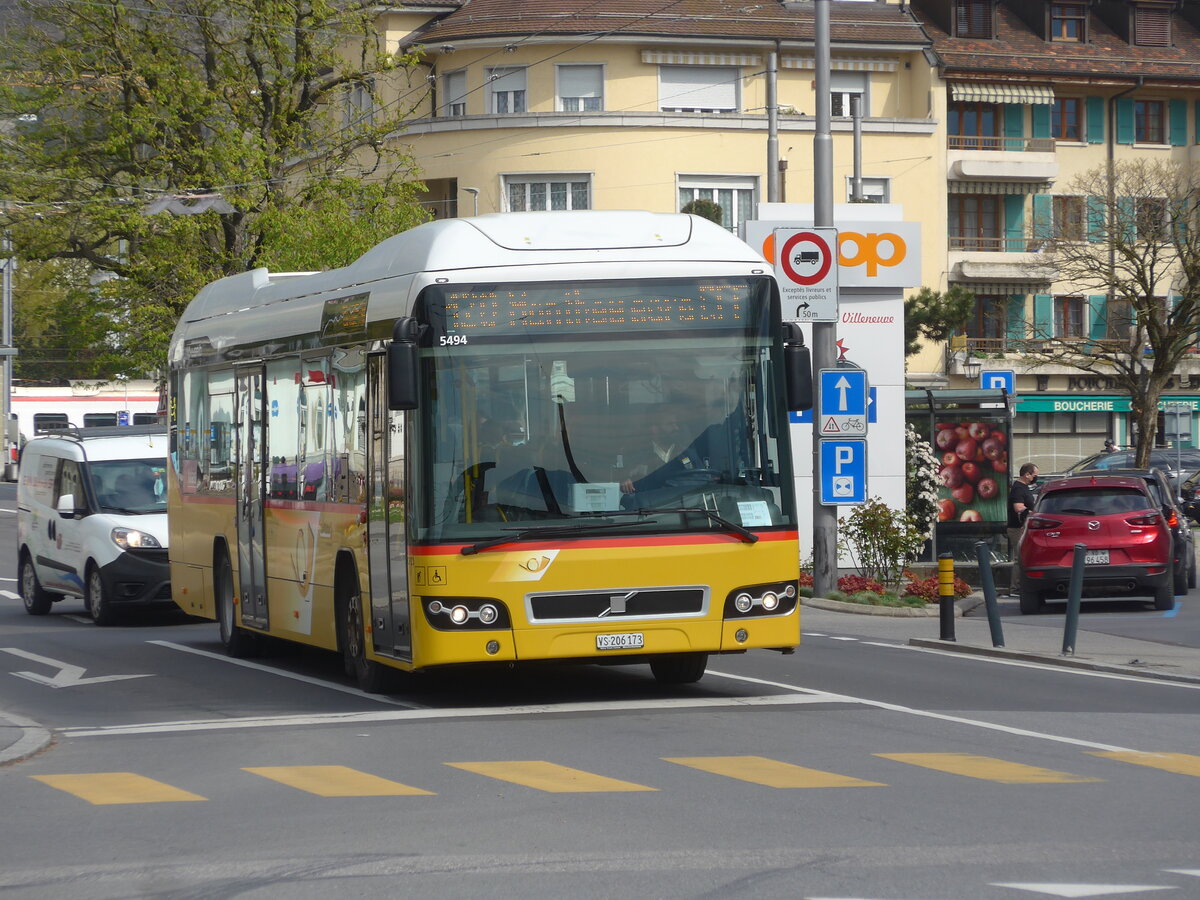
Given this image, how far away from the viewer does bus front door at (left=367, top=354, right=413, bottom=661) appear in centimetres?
1262

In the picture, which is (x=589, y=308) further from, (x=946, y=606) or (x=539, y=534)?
(x=946, y=606)

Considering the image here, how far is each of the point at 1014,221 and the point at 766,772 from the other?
57.4m

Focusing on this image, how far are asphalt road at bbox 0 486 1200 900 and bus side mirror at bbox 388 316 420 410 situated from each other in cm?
197

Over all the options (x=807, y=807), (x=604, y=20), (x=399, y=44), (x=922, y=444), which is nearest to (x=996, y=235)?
(x=604, y=20)

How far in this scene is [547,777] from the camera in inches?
384

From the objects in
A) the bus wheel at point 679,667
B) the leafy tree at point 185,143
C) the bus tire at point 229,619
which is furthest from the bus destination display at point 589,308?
the leafy tree at point 185,143

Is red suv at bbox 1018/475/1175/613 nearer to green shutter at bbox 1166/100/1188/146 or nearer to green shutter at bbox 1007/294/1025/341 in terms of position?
green shutter at bbox 1007/294/1025/341

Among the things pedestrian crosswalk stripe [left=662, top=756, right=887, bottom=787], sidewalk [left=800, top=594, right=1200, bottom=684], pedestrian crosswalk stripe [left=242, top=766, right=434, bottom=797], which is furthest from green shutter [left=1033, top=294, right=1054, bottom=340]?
pedestrian crosswalk stripe [left=242, top=766, right=434, bottom=797]

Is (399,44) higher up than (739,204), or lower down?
higher up

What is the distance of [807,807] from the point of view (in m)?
8.78

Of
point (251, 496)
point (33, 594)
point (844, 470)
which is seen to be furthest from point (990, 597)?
point (33, 594)

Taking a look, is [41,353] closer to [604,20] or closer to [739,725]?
[604,20]

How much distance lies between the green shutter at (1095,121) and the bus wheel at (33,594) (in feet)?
159

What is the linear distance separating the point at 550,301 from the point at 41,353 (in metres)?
91.1
